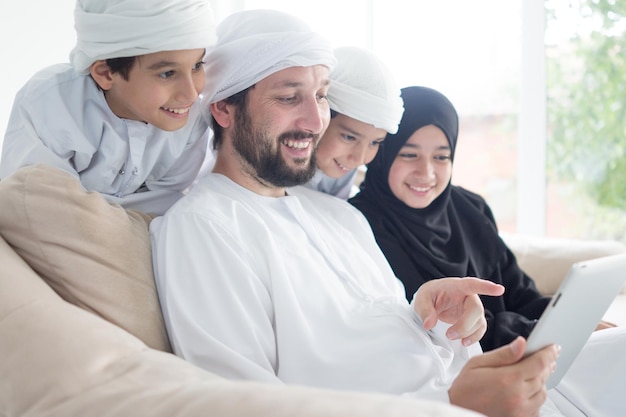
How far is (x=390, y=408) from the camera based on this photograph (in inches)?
35.3

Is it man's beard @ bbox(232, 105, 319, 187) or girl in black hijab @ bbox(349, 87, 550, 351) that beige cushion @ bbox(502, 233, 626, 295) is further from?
man's beard @ bbox(232, 105, 319, 187)

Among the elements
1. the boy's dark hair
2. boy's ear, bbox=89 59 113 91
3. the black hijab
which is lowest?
the black hijab

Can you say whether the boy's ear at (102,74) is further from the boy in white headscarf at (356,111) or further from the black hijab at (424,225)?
the black hijab at (424,225)

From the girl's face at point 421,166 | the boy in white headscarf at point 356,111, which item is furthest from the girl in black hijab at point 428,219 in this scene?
the boy in white headscarf at point 356,111

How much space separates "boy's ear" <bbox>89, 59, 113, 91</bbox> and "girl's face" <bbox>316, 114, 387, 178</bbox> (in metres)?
0.68

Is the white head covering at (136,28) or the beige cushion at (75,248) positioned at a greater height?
the white head covering at (136,28)

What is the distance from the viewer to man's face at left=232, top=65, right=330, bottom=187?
204cm

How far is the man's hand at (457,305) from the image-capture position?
5.64 feet

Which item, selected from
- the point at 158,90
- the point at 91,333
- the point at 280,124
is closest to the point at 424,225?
the point at 280,124

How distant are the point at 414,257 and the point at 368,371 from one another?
2.66 ft

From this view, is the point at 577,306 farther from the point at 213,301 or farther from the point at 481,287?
the point at 213,301

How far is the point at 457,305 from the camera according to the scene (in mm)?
1790

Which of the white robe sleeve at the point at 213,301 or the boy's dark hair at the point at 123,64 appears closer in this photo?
the white robe sleeve at the point at 213,301

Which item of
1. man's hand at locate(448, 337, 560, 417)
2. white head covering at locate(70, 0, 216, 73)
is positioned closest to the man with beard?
man's hand at locate(448, 337, 560, 417)
